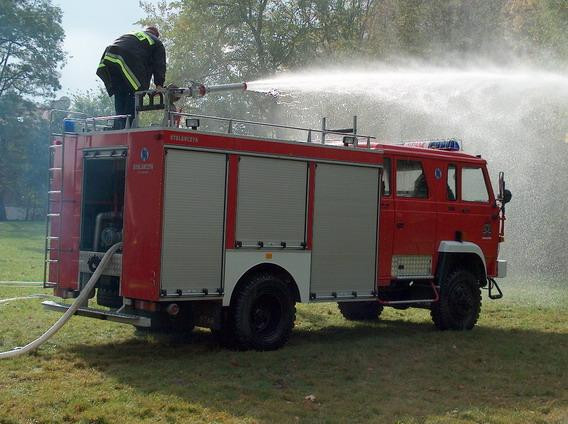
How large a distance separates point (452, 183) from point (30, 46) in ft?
167

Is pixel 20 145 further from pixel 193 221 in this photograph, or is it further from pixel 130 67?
pixel 193 221

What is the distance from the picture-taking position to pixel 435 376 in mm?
9242

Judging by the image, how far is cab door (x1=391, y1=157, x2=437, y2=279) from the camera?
38.4 feet

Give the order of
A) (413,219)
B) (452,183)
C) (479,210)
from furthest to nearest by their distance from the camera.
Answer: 1. (479,210)
2. (452,183)
3. (413,219)

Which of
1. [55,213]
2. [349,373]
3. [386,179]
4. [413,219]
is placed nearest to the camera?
[349,373]

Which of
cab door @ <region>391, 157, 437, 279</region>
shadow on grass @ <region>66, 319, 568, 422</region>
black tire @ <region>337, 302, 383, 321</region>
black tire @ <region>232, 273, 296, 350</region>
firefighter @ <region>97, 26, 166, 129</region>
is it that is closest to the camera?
shadow on grass @ <region>66, 319, 568, 422</region>

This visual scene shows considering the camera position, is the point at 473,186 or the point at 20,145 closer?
the point at 473,186

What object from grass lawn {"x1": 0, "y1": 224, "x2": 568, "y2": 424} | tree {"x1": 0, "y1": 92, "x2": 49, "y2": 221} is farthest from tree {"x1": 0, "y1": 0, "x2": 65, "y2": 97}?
grass lawn {"x1": 0, "y1": 224, "x2": 568, "y2": 424}

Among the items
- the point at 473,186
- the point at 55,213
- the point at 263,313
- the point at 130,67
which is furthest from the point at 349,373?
the point at 473,186

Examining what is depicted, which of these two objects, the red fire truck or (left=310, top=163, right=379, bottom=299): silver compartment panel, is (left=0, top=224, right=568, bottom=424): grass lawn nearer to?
the red fire truck

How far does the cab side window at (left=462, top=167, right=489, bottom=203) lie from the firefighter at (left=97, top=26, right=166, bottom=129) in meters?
4.63

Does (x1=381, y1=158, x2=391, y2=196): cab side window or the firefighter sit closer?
the firefighter

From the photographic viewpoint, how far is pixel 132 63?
35.2 feet

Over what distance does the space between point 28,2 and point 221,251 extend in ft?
175
